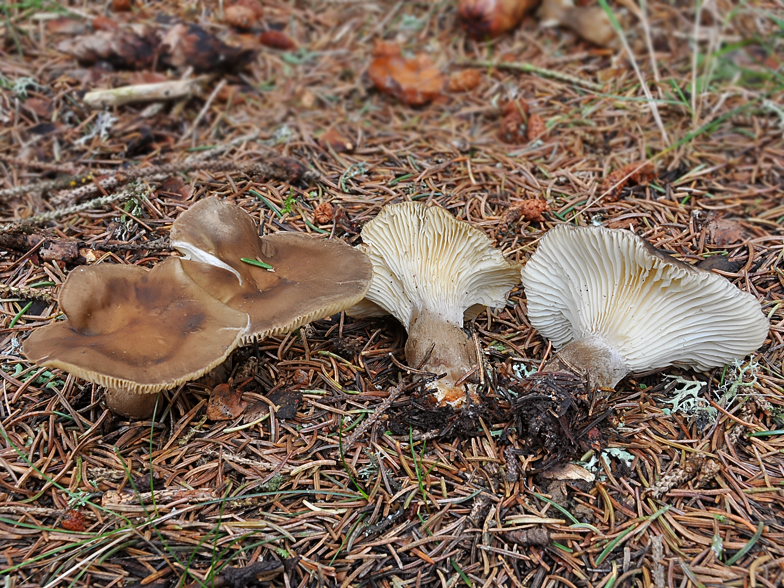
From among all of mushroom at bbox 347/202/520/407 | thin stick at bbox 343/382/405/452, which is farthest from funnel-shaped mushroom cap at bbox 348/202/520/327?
thin stick at bbox 343/382/405/452

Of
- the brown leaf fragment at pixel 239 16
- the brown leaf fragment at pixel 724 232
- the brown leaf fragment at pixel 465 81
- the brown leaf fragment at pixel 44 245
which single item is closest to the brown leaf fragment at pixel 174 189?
the brown leaf fragment at pixel 44 245

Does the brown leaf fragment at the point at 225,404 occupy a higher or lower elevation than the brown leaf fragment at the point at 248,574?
higher

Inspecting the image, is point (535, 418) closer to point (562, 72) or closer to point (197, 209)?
point (197, 209)

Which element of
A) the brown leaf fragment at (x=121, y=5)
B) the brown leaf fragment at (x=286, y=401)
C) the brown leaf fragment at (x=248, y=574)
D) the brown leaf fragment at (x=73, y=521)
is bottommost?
the brown leaf fragment at (x=73, y=521)

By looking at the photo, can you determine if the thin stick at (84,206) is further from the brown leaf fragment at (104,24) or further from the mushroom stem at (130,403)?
the brown leaf fragment at (104,24)

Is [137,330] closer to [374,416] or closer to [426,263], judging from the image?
[374,416]

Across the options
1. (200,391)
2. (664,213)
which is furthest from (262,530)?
(664,213)

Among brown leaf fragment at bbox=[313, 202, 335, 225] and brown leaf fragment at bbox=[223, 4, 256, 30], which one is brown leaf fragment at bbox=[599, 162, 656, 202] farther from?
brown leaf fragment at bbox=[223, 4, 256, 30]
